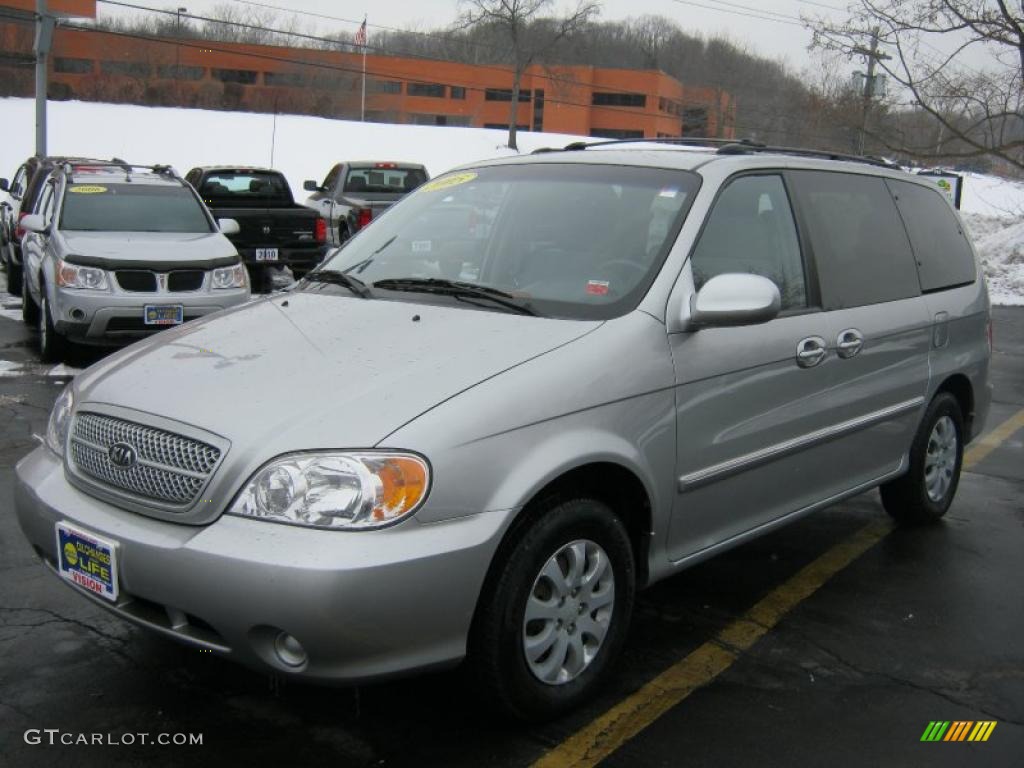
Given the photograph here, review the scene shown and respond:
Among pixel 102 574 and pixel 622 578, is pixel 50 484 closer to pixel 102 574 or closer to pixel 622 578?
→ pixel 102 574

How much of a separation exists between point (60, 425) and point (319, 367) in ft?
3.20

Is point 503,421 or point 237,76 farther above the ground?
point 237,76

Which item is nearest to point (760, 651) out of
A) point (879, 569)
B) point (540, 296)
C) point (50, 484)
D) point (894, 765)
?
point (894, 765)

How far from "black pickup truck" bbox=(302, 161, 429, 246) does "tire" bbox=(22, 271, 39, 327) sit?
5588mm

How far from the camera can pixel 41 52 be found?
1756 centimetres

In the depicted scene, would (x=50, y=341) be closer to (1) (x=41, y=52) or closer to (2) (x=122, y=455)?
(2) (x=122, y=455)

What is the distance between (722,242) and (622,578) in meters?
1.35

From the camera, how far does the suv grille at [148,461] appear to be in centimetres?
283

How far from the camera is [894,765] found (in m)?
3.04

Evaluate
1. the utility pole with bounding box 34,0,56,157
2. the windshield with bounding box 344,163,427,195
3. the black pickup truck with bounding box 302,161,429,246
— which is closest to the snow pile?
the windshield with bounding box 344,163,427,195

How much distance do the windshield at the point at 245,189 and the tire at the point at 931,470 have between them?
11513 millimetres

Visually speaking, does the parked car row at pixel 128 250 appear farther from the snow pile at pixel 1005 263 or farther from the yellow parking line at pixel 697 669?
the snow pile at pixel 1005 263

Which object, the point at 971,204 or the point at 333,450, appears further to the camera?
the point at 971,204

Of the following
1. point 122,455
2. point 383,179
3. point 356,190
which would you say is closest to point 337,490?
point 122,455
